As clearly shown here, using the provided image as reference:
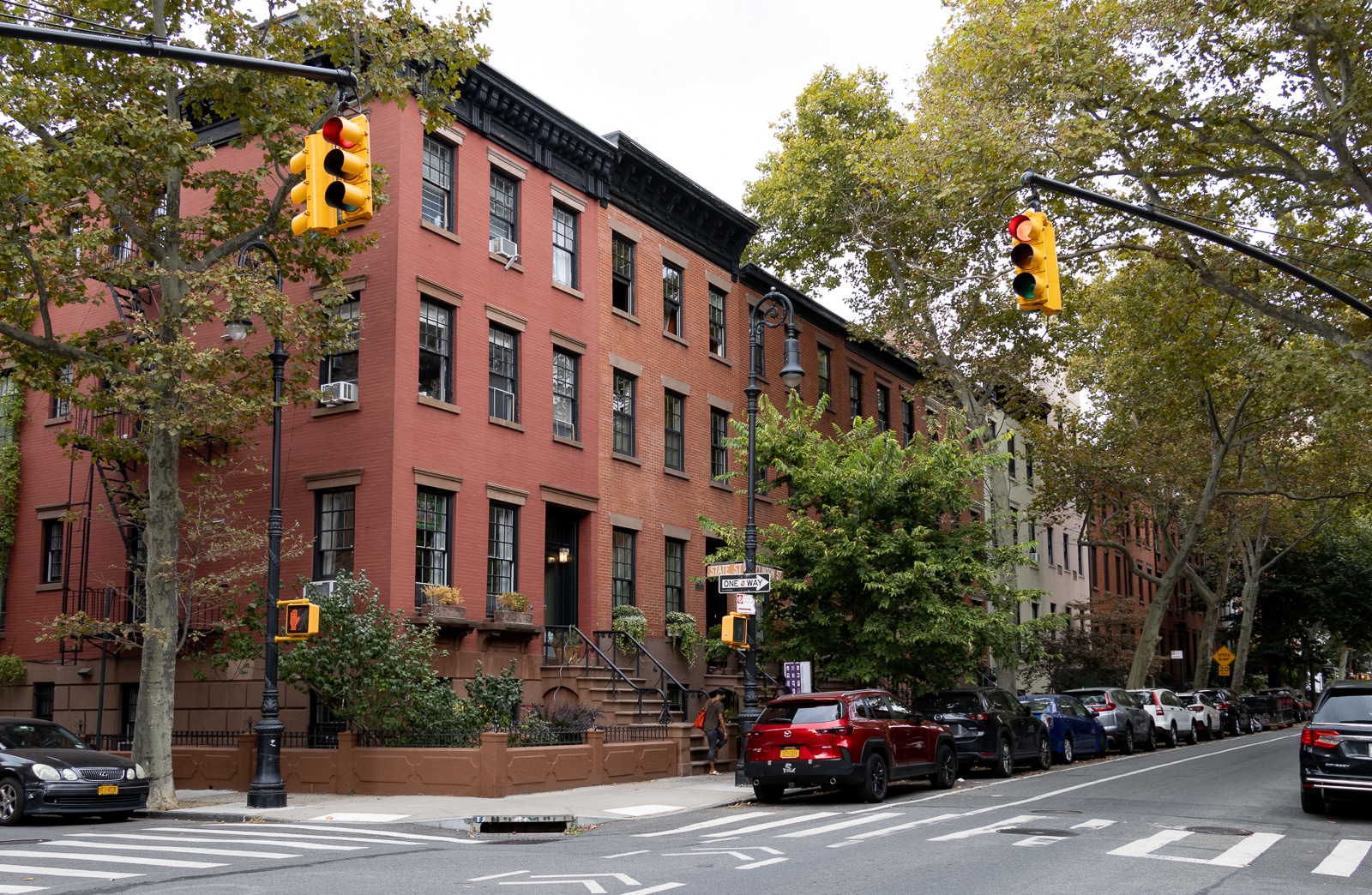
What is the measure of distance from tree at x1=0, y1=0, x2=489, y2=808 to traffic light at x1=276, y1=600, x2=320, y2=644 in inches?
99.0

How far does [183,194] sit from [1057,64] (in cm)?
1724

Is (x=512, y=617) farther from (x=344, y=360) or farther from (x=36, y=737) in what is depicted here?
(x=36, y=737)

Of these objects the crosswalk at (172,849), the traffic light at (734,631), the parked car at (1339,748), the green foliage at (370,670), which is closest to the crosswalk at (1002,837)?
the parked car at (1339,748)

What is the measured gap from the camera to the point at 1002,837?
13.2 metres

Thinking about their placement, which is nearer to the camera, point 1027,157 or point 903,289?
point 1027,157

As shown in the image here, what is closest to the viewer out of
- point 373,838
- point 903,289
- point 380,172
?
point 373,838

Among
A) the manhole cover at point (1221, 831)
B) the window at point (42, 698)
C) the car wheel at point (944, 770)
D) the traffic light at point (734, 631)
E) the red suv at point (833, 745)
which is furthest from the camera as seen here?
the window at point (42, 698)

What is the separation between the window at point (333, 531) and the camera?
71.3 ft

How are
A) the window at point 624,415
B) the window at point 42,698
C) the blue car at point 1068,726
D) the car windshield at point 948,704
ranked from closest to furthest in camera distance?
the car windshield at point 948,704
the window at point 42,698
the blue car at point 1068,726
the window at point 624,415

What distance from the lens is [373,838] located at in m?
14.1

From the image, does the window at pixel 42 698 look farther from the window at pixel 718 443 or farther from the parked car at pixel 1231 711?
the parked car at pixel 1231 711

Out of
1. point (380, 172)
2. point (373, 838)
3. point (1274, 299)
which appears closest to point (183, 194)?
point (380, 172)

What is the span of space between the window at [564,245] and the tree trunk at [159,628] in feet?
30.8

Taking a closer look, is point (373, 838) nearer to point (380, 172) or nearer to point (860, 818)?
point (860, 818)
